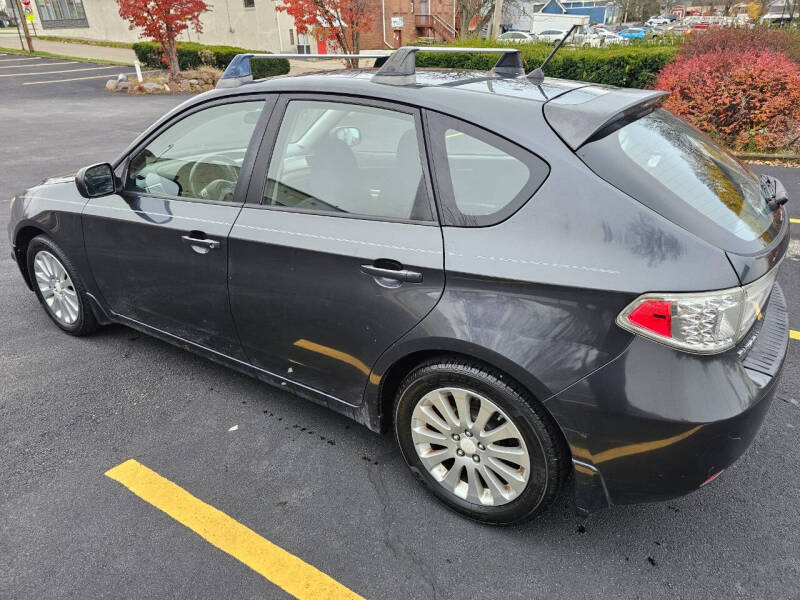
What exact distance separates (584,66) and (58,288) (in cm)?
1105

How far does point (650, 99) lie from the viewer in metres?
2.39

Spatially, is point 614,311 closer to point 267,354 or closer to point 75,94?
point 267,354

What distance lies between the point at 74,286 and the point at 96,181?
827mm

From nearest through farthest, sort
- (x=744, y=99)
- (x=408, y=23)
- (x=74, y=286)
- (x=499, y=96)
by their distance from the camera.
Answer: (x=499, y=96)
(x=74, y=286)
(x=744, y=99)
(x=408, y=23)

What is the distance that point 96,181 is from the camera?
314cm

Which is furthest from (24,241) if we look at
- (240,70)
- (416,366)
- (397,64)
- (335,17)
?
(335,17)

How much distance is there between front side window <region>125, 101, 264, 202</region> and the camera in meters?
2.78

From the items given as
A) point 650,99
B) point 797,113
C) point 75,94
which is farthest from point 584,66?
point 75,94

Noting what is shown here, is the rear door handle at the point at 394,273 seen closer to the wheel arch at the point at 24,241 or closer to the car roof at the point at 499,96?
the car roof at the point at 499,96

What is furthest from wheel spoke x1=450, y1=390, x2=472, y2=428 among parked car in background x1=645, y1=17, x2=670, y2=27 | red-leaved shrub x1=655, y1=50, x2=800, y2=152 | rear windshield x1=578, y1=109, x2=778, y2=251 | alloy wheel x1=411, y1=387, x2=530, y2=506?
parked car in background x1=645, y1=17, x2=670, y2=27

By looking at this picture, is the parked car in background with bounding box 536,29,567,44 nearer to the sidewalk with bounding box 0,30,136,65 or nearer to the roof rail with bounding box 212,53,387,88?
the roof rail with bounding box 212,53,387,88

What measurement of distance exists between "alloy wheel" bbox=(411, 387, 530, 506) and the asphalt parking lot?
170mm

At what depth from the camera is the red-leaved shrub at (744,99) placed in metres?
8.67

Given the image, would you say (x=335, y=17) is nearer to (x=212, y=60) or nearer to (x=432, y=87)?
(x=212, y=60)
